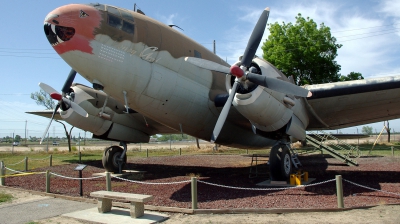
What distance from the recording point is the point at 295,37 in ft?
115

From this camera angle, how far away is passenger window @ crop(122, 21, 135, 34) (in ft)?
27.2

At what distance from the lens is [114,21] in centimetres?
814

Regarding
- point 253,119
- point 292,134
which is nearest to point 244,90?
point 253,119

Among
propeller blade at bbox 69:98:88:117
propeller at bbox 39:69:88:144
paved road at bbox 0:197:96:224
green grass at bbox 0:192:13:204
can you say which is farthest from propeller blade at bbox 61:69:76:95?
paved road at bbox 0:197:96:224

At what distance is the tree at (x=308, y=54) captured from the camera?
33781mm

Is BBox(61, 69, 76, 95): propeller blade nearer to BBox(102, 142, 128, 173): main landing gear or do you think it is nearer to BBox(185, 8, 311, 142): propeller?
BBox(102, 142, 128, 173): main landing gear

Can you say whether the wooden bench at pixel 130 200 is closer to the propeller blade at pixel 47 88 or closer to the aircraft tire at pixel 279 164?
the aircraft tire at pixel 279 164

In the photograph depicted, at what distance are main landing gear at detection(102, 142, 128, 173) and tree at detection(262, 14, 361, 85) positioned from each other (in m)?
24.7

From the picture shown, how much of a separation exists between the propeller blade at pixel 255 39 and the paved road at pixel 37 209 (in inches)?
219

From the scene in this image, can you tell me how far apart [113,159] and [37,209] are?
6207 mm

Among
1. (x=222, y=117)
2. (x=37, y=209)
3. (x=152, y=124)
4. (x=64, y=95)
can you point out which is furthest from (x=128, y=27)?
(x=152, y=124)

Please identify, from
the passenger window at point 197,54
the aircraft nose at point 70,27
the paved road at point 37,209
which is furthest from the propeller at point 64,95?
the passenger window at point 197,54

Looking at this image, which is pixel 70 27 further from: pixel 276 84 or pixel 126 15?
pixel 276 84

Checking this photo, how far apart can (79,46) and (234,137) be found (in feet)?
22.7
